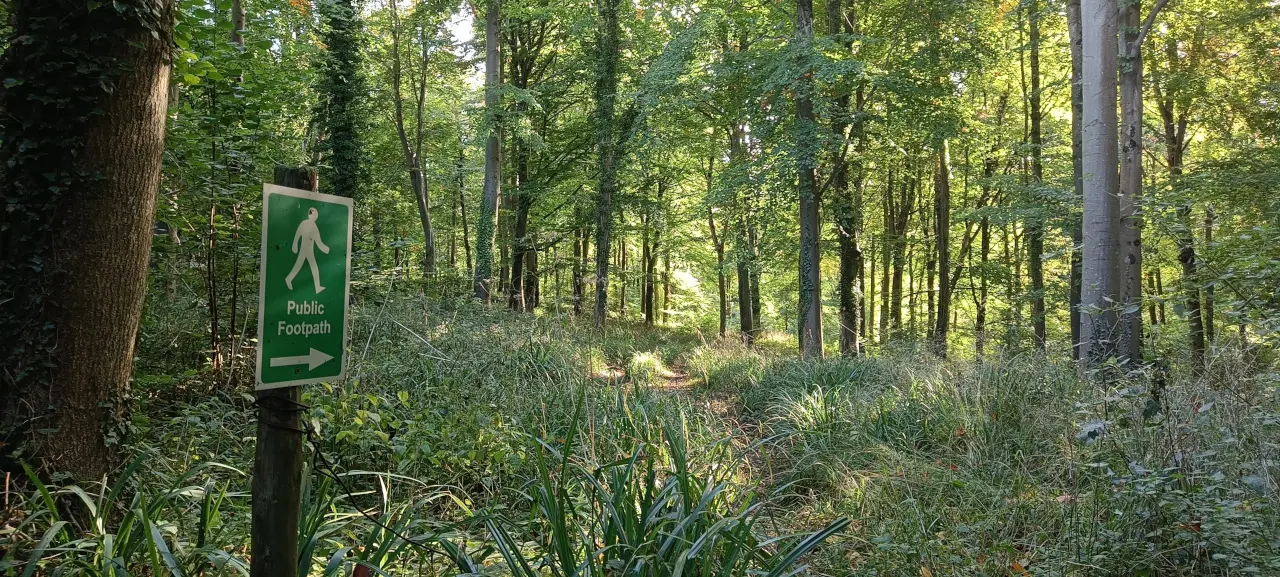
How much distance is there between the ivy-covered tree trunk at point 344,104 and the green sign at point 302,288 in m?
12.5

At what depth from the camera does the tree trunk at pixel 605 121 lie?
14086 mm

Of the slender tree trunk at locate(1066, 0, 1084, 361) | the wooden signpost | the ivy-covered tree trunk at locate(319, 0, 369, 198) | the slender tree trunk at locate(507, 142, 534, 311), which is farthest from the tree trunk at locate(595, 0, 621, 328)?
the wooden signpost

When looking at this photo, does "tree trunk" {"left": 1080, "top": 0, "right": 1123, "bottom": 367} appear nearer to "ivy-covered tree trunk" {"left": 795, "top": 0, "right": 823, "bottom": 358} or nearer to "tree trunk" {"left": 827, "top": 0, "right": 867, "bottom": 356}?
"ivy-covered tree trunk" {"left": 795, "top": 0, "right": 823, "bottom": 358}

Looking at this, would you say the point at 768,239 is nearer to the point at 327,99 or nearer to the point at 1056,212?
the point at 1056,212

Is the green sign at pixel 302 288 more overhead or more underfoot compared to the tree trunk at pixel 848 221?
more underfoot

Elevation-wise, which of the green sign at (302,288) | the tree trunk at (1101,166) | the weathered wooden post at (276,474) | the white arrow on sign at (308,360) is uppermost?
the tree trunk at (1101,166)

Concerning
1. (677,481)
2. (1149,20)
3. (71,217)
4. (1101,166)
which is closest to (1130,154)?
(1101,166)

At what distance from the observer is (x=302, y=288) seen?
1.71 m

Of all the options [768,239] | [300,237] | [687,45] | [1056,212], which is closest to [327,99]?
[687,45]

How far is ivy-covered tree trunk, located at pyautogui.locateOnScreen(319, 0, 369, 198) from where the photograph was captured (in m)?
13.0

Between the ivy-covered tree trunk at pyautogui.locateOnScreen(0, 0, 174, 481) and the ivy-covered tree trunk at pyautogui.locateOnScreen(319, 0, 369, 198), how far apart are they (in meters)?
10.4

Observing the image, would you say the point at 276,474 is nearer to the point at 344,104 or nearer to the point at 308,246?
the point at 308,246

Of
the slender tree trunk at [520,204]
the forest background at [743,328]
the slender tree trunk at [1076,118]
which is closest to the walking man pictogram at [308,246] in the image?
the forest background at [743,328]

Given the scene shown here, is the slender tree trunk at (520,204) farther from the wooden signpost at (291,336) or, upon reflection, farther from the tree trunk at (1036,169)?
the wooden signpost at (291,336)
